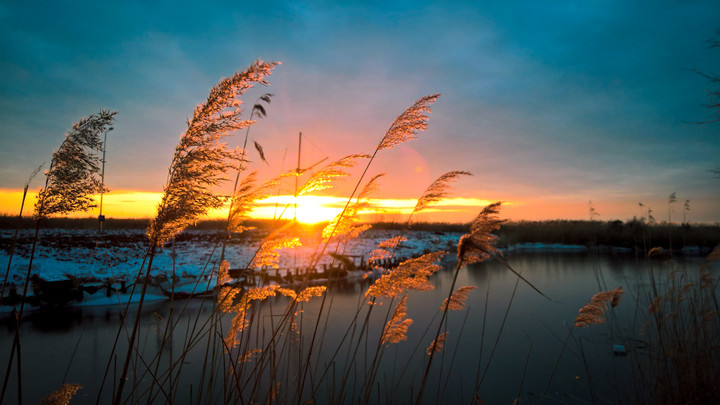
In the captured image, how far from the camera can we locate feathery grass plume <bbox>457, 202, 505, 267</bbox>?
168 cm

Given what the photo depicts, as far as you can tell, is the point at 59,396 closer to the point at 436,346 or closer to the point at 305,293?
the point at 305,293

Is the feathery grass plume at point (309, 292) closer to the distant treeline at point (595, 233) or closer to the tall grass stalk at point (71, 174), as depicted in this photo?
the tall grass stalk at point (71, 174)

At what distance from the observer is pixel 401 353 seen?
20.2ft

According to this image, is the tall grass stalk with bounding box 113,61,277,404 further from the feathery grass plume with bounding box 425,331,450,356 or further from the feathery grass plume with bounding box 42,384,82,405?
the feathery grass plume with bounding box 425,331,450,356

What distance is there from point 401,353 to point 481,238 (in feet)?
16.6

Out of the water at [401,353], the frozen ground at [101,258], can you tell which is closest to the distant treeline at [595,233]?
the frozen ground at [101,258]

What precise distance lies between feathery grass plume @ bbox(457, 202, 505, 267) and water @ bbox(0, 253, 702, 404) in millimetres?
1212

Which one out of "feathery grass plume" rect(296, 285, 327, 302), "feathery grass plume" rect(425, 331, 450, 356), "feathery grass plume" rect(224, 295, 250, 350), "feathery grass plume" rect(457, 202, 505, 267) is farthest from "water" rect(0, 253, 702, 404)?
"feathery grass plume" rect(457, 202, 505, 267)

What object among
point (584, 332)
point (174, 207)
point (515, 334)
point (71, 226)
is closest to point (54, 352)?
point (174, 207)

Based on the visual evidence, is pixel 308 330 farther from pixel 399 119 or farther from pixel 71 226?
pixel 71 226

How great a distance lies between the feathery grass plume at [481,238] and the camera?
5.51 feet

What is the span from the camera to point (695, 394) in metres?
3.39

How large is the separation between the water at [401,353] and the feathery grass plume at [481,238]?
1212 mm

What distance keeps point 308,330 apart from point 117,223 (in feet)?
85.2
